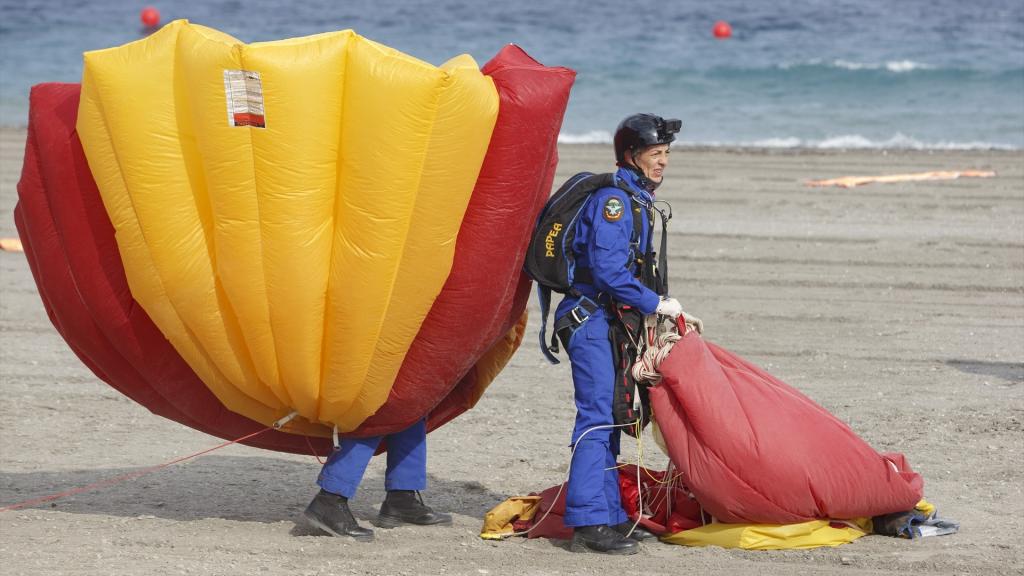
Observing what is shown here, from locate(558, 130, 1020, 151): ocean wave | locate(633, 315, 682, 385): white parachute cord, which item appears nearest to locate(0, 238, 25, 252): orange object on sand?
locate(633, 315, 682, 385): white parachute cord

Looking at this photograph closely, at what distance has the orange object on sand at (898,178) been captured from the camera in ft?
51.3

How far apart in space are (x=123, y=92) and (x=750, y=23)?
114 ft

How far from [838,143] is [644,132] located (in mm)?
16523

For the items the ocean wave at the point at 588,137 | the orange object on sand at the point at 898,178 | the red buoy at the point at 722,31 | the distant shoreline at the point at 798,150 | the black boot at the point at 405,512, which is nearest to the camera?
the black boot at the point at 405,512

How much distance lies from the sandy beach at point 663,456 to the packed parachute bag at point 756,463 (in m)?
0.10

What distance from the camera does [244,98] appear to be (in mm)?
4969

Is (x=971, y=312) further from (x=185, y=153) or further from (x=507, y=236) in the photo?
(x=185, y=153)

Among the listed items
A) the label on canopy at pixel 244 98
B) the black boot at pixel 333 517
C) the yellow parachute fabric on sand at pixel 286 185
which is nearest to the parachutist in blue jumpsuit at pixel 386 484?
the black boot at pixel 333 517

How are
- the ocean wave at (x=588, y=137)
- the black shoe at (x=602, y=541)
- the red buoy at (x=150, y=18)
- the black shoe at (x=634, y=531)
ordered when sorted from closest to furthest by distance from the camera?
1. the black shoe at (x=602, y=541)
2. the black shoe at (x=634, y=531)
3. the ocean wave at (x=588, y=137)
4. the red buoy at (x=150, y=18)

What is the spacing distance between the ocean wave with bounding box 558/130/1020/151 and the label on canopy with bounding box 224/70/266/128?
609 inches

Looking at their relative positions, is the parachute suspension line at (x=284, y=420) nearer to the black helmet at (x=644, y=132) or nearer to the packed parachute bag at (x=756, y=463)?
the packed parachute bag at (x=756, y=463)

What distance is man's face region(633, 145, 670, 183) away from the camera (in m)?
5.54

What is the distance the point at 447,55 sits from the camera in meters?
32.6

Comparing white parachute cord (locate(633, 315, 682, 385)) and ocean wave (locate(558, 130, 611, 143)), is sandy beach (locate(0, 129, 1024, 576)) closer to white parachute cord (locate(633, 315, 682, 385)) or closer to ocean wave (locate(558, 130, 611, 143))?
white parachute cord (locate(633, 315, 682, 385))
